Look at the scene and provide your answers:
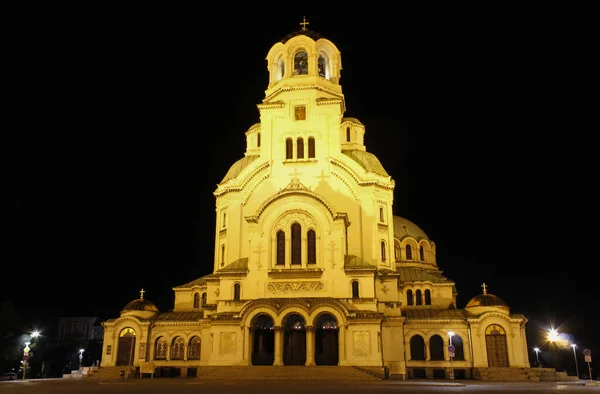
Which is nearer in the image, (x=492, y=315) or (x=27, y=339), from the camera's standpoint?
(x=492, y=315)

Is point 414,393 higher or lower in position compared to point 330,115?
lower

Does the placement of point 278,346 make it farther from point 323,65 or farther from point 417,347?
point 323,65

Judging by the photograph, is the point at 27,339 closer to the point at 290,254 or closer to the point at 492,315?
the point at 290,254

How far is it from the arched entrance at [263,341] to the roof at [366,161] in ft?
43.7

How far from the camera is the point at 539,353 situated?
57781 millimetres

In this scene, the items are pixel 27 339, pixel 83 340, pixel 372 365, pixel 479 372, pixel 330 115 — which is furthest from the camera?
pixel 83 340

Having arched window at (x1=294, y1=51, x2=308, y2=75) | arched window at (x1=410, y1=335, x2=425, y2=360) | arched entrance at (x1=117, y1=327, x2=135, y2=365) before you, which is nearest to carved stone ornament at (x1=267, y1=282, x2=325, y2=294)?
arched window at (x1=410, y1=335, x2=425, y2=360)

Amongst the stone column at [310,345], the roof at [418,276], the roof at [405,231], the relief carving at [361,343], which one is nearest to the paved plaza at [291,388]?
the stone column at [310,345]

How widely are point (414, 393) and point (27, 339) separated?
48.1m

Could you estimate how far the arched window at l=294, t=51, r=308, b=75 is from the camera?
4312 centimetres

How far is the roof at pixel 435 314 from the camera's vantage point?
1458 inches

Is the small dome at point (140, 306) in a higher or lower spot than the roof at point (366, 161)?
lower

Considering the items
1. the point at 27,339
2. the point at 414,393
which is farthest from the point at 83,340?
the point at 414,393

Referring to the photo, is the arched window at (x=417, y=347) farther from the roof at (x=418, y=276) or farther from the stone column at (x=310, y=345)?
the stone column at (x=310, y=345)
